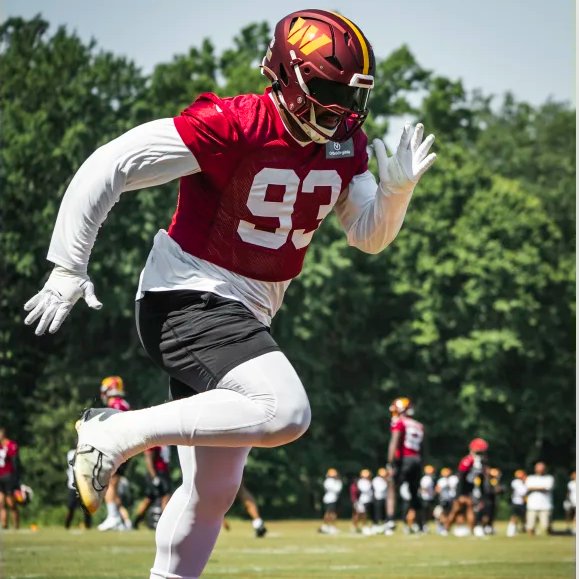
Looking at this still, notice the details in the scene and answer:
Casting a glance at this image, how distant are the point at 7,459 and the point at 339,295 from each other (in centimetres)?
2668

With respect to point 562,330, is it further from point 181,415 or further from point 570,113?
point 181,415

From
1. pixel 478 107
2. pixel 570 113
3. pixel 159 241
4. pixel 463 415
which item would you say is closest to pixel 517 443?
pixel 463 415

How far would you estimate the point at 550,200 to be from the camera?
5847cm

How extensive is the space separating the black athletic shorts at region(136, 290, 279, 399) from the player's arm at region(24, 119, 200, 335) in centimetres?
39

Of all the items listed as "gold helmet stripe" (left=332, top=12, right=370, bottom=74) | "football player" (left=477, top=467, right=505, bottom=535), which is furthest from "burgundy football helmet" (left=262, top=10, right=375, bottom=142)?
"football player" (left=477, top=467, right=505, bottom=535)

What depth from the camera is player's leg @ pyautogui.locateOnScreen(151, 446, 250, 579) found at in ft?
20.3

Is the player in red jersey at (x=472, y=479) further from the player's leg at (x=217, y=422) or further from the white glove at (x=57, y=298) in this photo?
→ the white glove at (x=57, y=298)

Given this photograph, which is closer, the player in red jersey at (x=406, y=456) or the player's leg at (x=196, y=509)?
the player's leg at (x=196, y=509)

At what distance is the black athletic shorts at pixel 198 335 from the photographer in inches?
232

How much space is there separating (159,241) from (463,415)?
151ft

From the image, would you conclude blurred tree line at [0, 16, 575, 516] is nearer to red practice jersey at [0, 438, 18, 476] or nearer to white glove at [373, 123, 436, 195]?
red practice jersey at [0, 438, 18, 476]

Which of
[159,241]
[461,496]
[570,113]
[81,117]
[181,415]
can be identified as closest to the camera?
[181,415]

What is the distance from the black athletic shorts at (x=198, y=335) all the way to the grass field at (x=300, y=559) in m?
4.68

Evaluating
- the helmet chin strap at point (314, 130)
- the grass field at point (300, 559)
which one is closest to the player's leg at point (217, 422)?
the helmet chin strap at point (314, 130)
